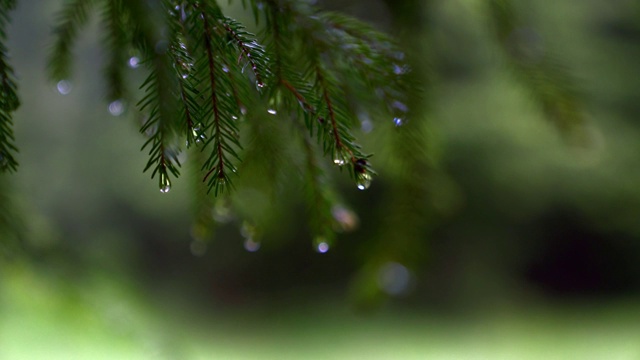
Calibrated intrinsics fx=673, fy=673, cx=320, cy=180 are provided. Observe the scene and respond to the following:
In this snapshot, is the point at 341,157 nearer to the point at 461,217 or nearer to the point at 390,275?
the point at 390,275

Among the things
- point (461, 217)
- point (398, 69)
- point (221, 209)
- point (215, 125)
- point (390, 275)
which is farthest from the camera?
point (461, 217)

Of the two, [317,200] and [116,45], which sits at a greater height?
[116,45]

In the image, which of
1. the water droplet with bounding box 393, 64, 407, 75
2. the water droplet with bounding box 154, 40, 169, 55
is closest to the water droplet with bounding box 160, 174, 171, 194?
the water droplet with bounding box 154, 40, 169, 55

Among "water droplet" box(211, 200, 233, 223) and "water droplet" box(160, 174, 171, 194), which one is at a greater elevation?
"water droplet" box(211, 200, 233, 223)

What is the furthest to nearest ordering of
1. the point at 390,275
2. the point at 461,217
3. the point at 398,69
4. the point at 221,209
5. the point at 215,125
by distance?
1. the point at 461,217
2. the point at 390,275
3. the point at 221,209
4. the point at 398,69
5. the point at 215,125

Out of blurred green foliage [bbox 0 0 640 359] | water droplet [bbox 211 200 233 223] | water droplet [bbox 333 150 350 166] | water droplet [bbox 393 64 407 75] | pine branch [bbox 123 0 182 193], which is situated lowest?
water droplet [bbox 333 150 350 166]

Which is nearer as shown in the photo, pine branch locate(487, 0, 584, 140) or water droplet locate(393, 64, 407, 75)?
water droplet locate(393, 64, 407, 75)

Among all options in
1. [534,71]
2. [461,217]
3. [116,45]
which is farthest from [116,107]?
[461,217]

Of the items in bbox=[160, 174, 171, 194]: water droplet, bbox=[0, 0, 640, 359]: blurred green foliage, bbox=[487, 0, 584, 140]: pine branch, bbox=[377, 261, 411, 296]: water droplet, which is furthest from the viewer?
bbox=[0, 0, 640, 359]: blurred green foliage

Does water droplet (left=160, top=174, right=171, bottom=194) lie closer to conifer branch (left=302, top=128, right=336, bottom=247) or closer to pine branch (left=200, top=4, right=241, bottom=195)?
pine branch (left=200, top=4, right=241, bottom=195)

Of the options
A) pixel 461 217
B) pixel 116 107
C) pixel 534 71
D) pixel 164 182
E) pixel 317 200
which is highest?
pixel 461 217

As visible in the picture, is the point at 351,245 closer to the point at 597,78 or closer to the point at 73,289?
the point at 597,78
